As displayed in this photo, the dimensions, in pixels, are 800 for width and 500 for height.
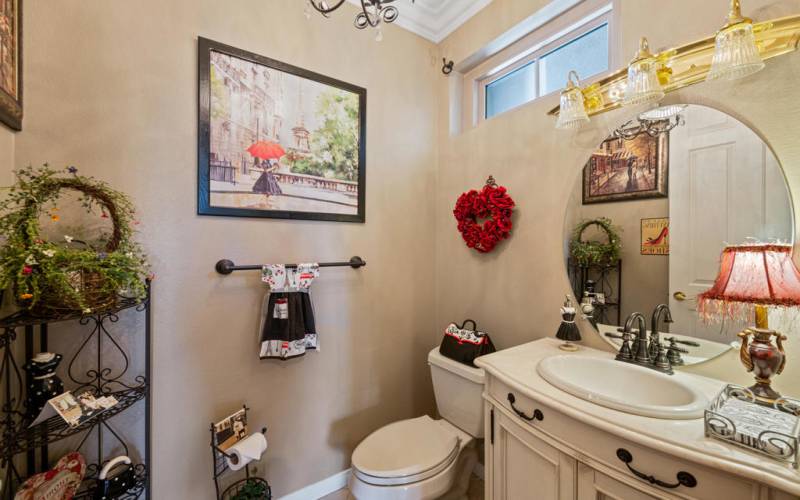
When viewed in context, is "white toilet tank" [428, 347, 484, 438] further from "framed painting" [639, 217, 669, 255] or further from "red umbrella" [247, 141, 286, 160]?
"red umbrella" [247, 141, 286, 160]

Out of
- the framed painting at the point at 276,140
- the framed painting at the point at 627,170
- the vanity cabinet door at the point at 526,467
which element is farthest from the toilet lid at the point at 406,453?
the framed painting at the point at 627,170

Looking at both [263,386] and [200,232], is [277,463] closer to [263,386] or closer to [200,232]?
[263,386]

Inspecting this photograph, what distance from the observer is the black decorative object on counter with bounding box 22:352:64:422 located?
3.19 ft

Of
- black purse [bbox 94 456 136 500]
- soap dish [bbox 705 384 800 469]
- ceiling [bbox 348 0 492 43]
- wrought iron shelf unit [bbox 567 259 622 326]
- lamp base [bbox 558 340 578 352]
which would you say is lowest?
black purse [bbox 94 456 136 500]

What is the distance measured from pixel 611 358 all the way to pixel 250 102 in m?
1.91

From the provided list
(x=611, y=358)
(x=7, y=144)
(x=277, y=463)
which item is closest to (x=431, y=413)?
(x=277, y=463)

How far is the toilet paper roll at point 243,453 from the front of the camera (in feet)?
4.38

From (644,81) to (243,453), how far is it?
210 cm

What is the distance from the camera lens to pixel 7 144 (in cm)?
106

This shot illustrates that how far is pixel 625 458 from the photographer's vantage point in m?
0.78

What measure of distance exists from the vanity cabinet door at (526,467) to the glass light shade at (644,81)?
3.97 feet

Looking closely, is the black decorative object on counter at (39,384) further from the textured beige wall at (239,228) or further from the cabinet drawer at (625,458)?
the cabinet drawer at (625,458)

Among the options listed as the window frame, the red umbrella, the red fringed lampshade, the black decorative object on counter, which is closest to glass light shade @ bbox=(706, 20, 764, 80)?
the window frame

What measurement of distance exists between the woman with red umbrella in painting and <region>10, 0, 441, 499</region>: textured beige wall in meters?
0.16
